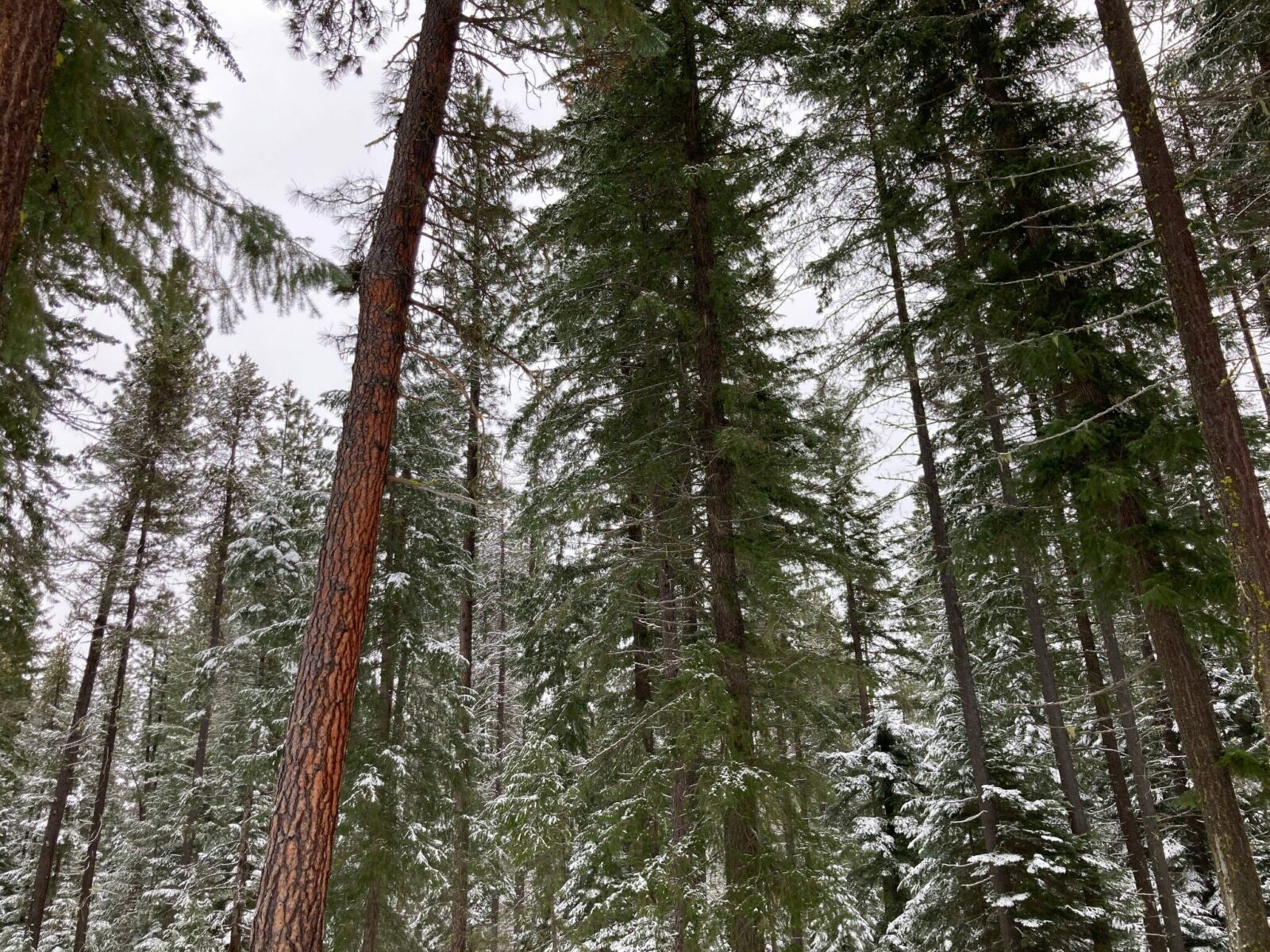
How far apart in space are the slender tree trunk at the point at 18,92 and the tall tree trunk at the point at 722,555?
579 centimetres

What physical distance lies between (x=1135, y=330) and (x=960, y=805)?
24.0 ft

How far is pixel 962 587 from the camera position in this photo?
31.8 ft

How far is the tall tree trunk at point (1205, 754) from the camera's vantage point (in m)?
5.21

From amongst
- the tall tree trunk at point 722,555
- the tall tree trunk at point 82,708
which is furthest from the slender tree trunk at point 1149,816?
the tall tree trunk at point 82,708

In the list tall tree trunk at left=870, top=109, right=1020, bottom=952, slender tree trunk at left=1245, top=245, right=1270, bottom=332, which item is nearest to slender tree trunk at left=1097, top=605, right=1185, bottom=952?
tall tree trunk at left=870, top=109, right=1020, bottom=952

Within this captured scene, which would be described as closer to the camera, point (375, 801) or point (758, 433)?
point (758, 433)

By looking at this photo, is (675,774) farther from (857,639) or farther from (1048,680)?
(857,639)

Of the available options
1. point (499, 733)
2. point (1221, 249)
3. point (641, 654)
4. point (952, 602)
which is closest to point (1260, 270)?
point (1221, 249)

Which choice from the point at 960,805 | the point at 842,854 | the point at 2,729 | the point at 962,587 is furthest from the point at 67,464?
the point at 960,805

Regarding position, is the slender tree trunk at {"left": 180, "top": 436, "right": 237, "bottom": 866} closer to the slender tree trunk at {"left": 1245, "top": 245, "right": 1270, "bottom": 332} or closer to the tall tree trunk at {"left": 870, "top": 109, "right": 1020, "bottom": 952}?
the tall tree trunk at {"left": 870, "top": 109, "right": 1020, "bottom": 952}

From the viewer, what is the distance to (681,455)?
8.98m

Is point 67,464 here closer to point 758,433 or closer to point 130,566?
point 130,566

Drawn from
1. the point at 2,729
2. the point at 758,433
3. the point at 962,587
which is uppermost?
the point at 758,433

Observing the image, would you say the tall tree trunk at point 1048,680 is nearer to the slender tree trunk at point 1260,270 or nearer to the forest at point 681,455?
the forest at point 681,455
